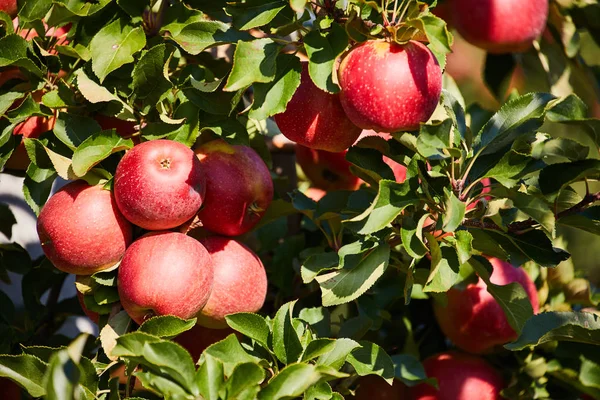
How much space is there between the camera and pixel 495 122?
113 cm

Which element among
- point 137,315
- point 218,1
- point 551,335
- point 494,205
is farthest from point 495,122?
point 137,315

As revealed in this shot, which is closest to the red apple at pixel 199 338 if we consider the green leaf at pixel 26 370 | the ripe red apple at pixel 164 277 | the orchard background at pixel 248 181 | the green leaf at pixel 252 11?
the orchard background at pixel 248 181

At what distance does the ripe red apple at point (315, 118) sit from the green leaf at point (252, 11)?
4.7 inches

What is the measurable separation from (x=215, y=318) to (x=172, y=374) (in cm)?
27

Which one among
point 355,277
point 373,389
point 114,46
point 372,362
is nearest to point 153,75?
point 114,46

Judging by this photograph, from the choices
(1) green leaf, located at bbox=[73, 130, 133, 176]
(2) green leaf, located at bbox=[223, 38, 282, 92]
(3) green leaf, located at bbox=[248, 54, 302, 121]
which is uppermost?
(2) green leaf, located at bbox=[223, 38, 282, 92]

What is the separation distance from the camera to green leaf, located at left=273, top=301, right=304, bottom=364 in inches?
40.1

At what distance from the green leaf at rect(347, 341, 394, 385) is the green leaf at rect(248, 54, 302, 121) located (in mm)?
349

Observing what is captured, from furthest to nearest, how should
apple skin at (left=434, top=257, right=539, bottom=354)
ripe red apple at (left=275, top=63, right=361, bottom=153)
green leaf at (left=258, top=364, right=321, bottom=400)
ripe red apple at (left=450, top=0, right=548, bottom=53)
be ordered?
ripe red apple at (left=450, top=0, right=548, bottom=53) < apple skin at (left=434, top=257, right=539, bottom=354) < ripe red apple at (left=275, top=63, right=361, bottom=153) < green leaf at (left=258, top=364, right=321, bottom=400)

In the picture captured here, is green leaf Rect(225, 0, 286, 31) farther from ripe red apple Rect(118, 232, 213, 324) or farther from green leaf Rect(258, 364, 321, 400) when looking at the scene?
green leaf Rect(258, 364, 321, 400)

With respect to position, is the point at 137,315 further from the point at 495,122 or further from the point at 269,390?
the point at 495,122

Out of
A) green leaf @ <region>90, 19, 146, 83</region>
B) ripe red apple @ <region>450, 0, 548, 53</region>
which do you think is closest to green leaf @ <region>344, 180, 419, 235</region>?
green leaf @ <region>90, 19, 146, 83</region>

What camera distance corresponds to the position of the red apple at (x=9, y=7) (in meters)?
1.17

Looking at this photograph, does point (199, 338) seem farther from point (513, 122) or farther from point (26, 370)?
point (513, 122)
